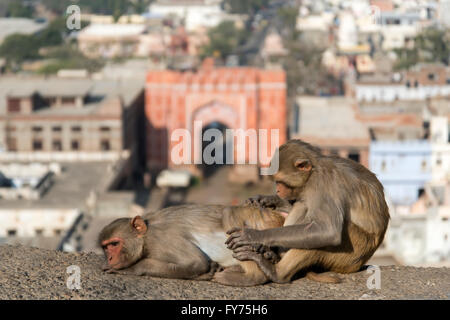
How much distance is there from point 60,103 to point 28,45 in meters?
45.7

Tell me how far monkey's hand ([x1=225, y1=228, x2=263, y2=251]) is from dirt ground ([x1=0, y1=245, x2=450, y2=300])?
17.6 inches

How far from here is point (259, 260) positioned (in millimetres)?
8734

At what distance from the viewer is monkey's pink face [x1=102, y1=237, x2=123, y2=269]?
28.9 feet

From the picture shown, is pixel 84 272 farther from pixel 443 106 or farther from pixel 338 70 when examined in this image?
pixel 338 70

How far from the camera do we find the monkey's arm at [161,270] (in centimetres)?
882

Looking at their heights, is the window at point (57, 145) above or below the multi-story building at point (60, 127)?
below

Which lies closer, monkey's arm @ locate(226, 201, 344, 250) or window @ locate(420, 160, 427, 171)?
monkey's arm @ locate(226, 201, 344, 250)

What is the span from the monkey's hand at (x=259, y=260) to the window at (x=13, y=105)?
39900 mm

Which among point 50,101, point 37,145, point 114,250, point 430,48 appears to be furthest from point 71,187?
point 430,48

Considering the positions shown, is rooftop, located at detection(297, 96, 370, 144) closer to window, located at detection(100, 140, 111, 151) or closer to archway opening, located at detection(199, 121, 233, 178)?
archway opening, located at detection(199, 121, 233, 178)

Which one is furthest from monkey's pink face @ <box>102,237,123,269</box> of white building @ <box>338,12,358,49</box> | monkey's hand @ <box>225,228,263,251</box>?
white building @ <box>338,12,358,49</box>

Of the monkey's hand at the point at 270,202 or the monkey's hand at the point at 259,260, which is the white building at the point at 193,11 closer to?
the monkey's hand at the point at 270,202

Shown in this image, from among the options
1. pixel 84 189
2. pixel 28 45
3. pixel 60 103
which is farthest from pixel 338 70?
pixel 84 189
